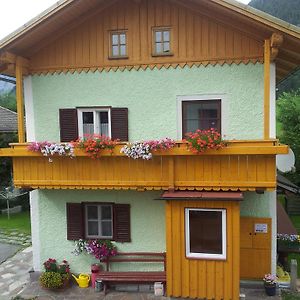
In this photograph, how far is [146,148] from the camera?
878 cm

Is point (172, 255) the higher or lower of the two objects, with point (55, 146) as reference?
lower

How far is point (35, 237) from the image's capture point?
35.6ft

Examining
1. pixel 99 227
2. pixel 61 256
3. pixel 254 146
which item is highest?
pixel 254 146

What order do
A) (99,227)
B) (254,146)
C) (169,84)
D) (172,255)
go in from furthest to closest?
(99,227), (169,84), (172,255), (254,146)

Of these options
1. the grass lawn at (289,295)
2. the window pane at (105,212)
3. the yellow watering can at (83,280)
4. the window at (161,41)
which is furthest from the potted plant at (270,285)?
the window at (161,41)

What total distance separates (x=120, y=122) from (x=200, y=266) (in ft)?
13.8

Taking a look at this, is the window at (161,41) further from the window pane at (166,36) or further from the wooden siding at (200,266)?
the wooden siding at (200,266)

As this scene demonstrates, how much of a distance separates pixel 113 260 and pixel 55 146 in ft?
11.8

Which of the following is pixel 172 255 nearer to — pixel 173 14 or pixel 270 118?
pixel 270 118

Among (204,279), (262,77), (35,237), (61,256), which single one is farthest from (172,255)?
(262,77)

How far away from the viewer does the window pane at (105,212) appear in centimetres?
1055

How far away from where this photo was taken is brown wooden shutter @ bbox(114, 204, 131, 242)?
33.7ft

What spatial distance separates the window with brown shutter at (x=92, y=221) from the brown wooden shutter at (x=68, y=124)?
6.28ft

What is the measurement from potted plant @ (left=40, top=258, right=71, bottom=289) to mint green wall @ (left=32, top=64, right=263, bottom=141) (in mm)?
3541
